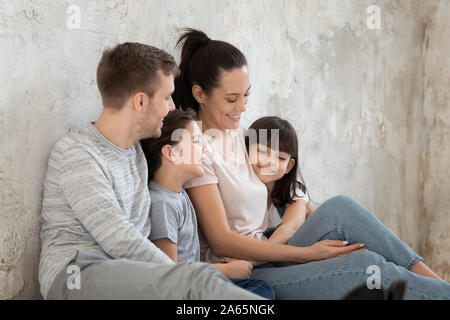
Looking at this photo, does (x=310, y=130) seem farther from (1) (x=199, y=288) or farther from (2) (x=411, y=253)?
(1) (x=199, y=288)

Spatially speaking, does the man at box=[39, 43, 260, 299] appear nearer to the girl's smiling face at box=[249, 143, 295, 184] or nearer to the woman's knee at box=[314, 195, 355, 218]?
the girl's smiling face at box=[249, 143, 295, 184]

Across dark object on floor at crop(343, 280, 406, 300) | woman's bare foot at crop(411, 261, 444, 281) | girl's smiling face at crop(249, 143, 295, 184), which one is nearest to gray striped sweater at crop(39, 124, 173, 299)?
dark object on floor at crop(343, 280, 406, 300)

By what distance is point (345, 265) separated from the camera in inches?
61.6

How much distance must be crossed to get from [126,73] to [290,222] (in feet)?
2.76

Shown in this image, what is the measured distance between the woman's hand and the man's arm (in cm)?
27

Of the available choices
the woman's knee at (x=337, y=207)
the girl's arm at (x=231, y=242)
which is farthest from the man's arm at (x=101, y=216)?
the woman's knee at (x=337, y=207)

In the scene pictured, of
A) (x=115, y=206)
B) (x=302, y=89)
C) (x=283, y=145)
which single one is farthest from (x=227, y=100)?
(x=302, y=89)

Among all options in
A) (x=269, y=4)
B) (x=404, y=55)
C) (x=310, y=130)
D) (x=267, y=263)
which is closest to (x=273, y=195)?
(x=267, y=263)

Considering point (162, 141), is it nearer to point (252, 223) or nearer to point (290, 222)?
point (252, 223)

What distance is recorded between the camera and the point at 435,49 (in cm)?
320

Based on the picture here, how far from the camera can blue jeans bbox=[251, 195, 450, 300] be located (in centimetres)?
150

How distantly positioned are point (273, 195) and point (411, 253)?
A: 23.6 inches

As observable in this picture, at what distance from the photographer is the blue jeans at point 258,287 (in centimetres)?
157

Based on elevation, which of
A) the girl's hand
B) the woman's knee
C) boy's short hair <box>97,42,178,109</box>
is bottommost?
the girl's hand
